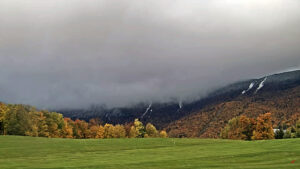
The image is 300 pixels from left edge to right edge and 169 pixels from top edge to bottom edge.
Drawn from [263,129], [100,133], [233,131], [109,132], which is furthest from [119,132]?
[263,129]

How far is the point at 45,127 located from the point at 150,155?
7401cm

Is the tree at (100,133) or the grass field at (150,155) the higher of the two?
the grass field at (150,155)

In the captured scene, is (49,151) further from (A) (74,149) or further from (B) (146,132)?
(B) (146,132)

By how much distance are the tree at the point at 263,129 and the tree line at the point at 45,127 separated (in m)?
52.1

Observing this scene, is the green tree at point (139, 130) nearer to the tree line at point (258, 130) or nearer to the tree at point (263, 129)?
the tree line at point (258, 130)

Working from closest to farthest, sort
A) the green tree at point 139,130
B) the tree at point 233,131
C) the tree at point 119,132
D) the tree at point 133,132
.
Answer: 1. the tree at point 233,131
2. the tree at point 133,132
3. the tree at point 119,132
4. the green tree at point 139,130

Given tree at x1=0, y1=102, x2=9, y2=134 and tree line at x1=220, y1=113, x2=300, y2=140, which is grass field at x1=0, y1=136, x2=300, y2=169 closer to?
Result: tree at x1=0, y1=102, x2=9, y2=134

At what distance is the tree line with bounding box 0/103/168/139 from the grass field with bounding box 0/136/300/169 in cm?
3350

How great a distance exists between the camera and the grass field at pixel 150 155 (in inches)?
1152

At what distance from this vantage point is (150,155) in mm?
39812

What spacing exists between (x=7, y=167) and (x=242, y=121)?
7933 cm

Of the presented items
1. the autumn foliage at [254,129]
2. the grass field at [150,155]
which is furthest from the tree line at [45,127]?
the autumn foliage at [254,129]

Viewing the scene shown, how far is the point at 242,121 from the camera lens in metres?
95.9

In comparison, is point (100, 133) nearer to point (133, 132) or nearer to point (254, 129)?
point (133, 132)
